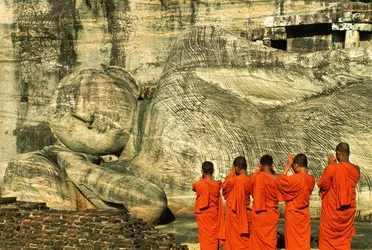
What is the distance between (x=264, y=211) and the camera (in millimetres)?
12555

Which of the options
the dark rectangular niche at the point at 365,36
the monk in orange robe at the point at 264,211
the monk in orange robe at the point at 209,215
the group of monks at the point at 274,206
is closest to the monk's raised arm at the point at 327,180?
the group of monks at the point at 274,206

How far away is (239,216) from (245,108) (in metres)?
2.73

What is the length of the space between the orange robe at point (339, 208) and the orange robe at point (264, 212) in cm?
60

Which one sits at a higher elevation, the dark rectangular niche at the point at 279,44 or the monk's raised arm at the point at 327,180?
the dark rectangular niche at the point at 279,44

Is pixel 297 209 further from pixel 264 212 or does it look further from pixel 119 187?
pixel 119 187

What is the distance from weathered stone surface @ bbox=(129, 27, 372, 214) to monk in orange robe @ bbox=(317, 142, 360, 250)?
1949 mm

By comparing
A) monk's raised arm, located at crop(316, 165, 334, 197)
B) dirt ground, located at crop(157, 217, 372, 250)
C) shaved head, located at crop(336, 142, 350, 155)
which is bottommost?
dirt ground, located at crop(157, 217, 372, 250)

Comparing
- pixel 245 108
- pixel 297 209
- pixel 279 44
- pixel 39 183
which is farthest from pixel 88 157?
pixel 297 209

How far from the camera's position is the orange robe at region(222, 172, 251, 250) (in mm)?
12727

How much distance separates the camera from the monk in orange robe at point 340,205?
39.9 ft

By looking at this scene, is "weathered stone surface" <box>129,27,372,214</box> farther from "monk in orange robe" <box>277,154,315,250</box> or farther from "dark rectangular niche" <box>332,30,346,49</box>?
"monk in orange robe" <box>277,154,315,250</box>

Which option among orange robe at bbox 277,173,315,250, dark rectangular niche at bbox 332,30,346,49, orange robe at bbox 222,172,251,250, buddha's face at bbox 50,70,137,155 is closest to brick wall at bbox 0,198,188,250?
orange robe at bbox 222,172,251,250

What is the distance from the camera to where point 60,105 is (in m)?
16.3

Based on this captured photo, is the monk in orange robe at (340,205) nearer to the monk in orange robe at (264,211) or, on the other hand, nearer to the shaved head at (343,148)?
the shaved head at (343,148)
